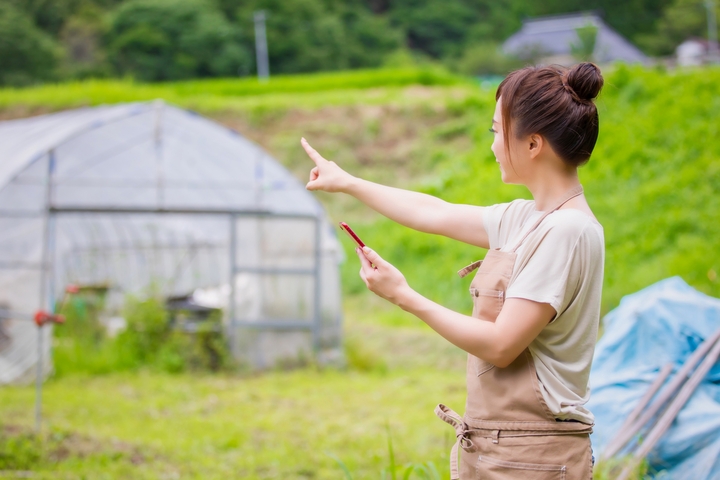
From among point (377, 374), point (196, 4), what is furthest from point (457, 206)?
point (196, 4)

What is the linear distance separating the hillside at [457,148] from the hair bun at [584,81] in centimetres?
448

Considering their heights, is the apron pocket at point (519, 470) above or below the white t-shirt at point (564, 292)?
below

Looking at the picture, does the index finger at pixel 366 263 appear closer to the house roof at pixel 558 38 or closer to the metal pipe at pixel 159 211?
the metal pipe at pixel 159 211

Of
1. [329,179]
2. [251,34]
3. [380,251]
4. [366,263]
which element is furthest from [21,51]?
[366,263]

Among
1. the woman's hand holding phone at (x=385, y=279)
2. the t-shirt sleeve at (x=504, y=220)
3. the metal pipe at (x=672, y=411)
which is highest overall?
the t-shirt sleeve at (x=504, y=220)

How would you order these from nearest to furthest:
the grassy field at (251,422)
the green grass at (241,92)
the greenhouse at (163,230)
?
1. the grassy field at (251,422)
2. the greenhouse at (163,230)
3. the green grass at (241,92)

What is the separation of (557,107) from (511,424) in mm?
677

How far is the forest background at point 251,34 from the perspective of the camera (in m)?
32.6

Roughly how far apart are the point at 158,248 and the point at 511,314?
29.5 feet

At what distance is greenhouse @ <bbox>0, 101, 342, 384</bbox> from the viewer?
7641mm

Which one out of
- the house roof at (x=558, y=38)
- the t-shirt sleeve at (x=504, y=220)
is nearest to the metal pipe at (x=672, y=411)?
the t-shirt sleeve at (x=504, y=220)

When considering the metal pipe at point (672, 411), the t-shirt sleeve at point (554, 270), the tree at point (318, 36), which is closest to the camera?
the t-shirt sleeve at point (554, 270)

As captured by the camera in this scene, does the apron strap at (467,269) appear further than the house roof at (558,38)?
No

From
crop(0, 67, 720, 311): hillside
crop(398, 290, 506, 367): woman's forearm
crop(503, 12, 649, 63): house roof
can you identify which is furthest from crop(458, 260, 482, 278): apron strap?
crop(503, 12, 649, 63): house roof
